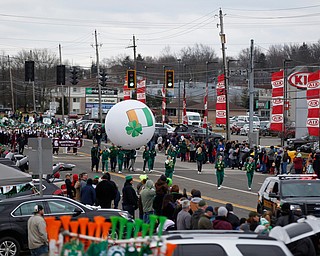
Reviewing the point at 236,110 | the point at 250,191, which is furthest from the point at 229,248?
the point at 236,110

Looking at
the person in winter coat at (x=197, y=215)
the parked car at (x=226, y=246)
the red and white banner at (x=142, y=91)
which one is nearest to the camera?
the parked car at (x=226, y=246)

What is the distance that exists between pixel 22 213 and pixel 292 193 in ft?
23.9

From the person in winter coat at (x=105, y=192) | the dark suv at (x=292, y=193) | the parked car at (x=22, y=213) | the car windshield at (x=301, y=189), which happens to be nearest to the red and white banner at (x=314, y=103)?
the dark suv at (x=292, y=193)

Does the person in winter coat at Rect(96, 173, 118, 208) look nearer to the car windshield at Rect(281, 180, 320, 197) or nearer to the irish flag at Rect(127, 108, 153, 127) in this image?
the car windshield at Rect(281, 180, 320, 197)

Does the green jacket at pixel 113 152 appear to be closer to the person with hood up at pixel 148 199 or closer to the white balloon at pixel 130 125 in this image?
the white balloon at pixel 130 125

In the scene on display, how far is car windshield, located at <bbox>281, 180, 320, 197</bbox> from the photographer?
18.0m

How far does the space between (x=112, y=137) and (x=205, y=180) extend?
5.51 metres

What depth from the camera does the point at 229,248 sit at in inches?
311

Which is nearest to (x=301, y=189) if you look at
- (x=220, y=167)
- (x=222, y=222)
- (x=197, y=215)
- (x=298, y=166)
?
(x=197, y=215)

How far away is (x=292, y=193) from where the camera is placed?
18.0 m

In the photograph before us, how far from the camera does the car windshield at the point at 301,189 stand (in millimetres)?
17953

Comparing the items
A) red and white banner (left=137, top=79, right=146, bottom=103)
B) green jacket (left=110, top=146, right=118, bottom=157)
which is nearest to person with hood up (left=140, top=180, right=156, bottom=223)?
green jacket (left=110, top=146, right=118, bottom=157)

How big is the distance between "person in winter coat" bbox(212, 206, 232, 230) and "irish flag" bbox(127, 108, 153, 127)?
19.1 meters

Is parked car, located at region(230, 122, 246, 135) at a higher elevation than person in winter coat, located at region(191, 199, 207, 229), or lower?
lower
